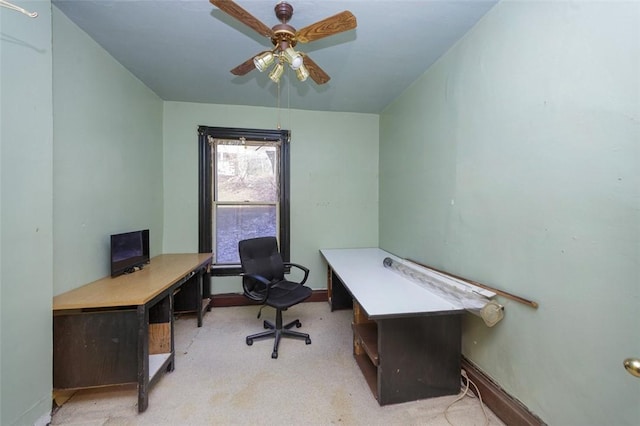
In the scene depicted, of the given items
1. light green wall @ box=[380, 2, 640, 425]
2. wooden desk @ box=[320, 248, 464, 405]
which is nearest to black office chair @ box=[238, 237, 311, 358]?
wooden desk @ box=[320, 248, 464, 405]

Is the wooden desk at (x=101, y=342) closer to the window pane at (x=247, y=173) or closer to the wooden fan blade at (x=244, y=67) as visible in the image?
the wooden fan blade at (x=244, y=67)

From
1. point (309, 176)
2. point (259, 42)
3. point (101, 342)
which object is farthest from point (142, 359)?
point (309, 176)

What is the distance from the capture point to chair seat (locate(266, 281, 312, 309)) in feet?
7.54

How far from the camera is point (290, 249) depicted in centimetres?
345

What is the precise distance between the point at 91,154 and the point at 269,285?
1.80m

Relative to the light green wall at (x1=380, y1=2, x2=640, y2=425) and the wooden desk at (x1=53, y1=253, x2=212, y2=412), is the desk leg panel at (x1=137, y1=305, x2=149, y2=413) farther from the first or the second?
the light green wall at (x1=380, y1=2, x2=640, y2=425)

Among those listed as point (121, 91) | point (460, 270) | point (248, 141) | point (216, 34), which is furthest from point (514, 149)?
point (121, 91)

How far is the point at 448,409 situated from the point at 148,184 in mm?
3468

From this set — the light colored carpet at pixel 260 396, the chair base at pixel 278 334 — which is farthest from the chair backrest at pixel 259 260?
the light colored carpet at pixel 260 396

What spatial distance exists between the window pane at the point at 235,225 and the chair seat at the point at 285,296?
3.42ft

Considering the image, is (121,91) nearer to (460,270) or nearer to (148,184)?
(148,184)

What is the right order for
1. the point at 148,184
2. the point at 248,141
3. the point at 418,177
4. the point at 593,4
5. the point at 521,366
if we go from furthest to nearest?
the point at 248,141
the point at 148,184
the point at 418,177
the point at 521,366
the point at 593,4

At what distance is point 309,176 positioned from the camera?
3.48 m

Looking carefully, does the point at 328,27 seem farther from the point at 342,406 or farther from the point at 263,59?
the point at 342,406
